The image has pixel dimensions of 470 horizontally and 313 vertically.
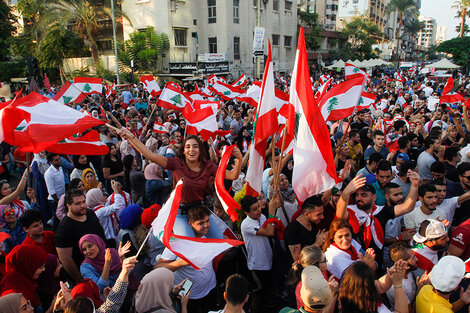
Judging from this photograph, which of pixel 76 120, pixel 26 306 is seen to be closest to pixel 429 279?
pixel 26 306

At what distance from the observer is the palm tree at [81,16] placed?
27.4 m

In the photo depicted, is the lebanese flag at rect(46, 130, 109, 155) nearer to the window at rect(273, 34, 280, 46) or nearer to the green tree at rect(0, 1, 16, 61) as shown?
the green tree at rect(0, 1, 16, 61)

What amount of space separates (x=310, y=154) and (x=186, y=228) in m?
1.45

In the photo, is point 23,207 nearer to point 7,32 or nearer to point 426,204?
point 426,204

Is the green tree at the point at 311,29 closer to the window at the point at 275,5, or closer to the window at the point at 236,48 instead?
the window at the point at 275,5

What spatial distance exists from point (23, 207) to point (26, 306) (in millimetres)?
2633

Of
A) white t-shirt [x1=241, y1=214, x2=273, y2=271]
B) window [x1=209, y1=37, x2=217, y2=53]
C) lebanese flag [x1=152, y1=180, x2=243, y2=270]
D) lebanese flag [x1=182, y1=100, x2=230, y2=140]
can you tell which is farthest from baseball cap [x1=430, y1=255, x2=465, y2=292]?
window [x1=209, y1=37, x2=217, y2=53]

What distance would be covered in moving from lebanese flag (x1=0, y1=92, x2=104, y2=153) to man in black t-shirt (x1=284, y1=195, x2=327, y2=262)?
229cm

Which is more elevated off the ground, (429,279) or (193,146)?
(193,146)

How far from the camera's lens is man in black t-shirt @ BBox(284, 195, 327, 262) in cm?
361

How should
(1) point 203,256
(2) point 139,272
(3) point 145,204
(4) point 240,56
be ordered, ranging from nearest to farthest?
(1) point 203,256 → (2) point 139,272 → (3) point 145,204 → (4) point 240,56

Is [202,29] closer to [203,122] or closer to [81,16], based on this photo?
[81,16]

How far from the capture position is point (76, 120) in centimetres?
409

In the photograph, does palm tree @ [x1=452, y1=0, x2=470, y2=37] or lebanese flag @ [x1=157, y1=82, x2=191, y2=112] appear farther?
palm tree @ [x1=452, y1=0, x2=470, y2=37]
